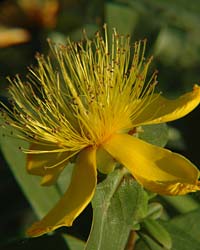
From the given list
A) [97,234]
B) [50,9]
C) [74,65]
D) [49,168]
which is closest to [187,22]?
[50,9]

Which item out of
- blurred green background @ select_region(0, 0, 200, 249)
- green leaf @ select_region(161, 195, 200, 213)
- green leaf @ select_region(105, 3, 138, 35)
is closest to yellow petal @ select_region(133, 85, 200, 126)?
green leaf @ select_region(161, 195, 200, 213)

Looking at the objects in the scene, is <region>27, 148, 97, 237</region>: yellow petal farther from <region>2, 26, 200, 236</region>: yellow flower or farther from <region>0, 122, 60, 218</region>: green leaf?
<region>0, 122, 60, 218</region>: green leaf

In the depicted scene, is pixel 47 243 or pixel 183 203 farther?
pixel 183 203

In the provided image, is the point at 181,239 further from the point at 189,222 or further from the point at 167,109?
the point at 167,109

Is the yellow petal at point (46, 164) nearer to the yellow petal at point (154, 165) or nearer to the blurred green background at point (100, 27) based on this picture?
the yellow petal at point (154, 165)

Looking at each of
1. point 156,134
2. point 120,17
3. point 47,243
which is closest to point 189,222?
point 156,134
